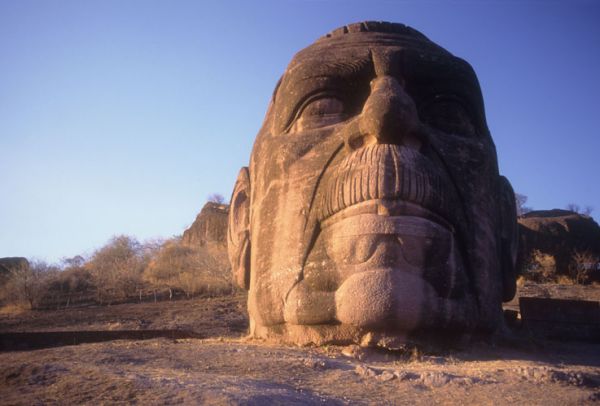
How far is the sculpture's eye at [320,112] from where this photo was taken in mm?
5109

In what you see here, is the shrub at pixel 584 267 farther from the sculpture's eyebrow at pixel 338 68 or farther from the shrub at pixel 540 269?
the sculpture's eyebrow at pixel 338 68

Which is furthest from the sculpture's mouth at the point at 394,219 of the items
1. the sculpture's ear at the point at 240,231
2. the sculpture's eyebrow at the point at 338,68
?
the sculpture's ear at the point at 240,231

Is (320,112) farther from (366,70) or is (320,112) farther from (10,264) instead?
(10,264)

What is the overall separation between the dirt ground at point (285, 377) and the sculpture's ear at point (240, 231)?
3.75ft

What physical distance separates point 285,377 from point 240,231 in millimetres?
2757

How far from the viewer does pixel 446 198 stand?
441 centimetres

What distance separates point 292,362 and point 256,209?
7.06ft

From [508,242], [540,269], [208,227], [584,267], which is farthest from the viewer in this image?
[208,227]

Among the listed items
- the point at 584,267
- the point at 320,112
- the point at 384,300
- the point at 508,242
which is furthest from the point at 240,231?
the point at 584,267

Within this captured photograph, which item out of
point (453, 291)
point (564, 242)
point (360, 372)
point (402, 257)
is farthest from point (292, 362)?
point (564, 242)

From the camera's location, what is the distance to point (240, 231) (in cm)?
571

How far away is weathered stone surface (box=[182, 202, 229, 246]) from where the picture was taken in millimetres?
26578

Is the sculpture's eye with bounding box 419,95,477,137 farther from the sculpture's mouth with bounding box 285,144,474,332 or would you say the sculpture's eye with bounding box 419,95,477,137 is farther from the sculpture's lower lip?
the sculpture's lower lip

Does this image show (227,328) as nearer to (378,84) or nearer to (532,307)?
(532,307)
